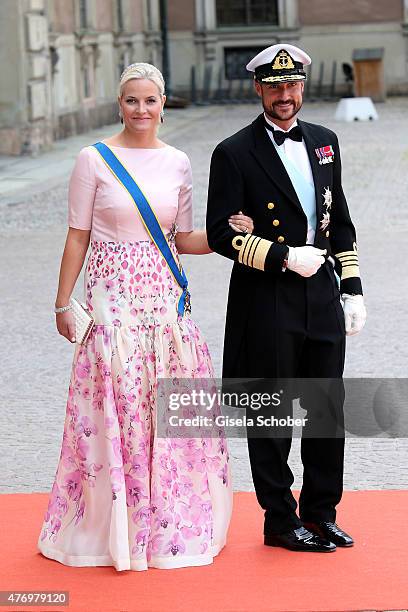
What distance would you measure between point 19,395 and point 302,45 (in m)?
27.2

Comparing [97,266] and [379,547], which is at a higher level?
[97,266]

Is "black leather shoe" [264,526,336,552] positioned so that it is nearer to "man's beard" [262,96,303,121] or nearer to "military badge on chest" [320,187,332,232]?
"military badge on chest" [320,187,332,232]

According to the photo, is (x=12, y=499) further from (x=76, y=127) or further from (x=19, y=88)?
(x=76, y=127)

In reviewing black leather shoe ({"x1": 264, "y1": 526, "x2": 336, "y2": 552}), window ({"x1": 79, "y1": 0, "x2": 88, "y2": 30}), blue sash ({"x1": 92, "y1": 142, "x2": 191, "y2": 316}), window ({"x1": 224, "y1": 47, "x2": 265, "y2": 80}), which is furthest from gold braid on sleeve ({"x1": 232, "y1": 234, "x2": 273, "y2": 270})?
window ({"x1": 224, "y1": 47, "x2": 265, "y2": 80})

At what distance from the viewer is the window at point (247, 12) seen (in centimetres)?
3344

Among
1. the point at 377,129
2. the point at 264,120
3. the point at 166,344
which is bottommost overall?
the point at 377,129

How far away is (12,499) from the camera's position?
5.55 m

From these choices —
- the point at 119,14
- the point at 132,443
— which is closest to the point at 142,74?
the point at 132,443

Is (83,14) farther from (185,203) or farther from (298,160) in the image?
(298,160)

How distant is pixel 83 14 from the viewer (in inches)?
993

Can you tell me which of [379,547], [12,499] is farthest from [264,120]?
[12,499]

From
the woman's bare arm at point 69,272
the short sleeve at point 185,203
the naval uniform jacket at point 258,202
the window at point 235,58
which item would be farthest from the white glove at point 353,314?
the window at point 235,58

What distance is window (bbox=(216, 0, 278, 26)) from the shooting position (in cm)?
3344

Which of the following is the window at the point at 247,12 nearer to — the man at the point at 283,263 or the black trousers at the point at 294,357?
the man at the point at 283,263
